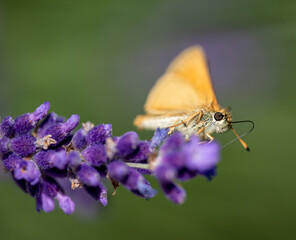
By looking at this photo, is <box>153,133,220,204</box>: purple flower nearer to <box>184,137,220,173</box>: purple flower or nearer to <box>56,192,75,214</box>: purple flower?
<box>184,137,220,173</box>: purple flower

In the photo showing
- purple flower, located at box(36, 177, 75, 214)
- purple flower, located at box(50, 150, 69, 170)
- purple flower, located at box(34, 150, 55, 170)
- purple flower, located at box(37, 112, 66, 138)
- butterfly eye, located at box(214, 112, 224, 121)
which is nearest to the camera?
purple flower, located at box(50, 150, 69, 170)

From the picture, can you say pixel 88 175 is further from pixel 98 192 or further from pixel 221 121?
pixel 221 121

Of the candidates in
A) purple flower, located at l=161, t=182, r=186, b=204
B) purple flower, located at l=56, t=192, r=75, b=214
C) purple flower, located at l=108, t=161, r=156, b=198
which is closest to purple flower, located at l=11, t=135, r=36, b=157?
purple flower, located at l=56, t=192, r=75, b=214

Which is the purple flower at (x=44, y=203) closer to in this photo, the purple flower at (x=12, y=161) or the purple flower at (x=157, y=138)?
the purple flower at (x=12, y=161)

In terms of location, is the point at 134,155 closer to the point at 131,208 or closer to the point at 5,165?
the point at 5,165

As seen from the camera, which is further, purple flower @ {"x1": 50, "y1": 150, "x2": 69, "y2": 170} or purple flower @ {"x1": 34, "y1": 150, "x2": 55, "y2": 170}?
purple flower @ {"x1": 34, "y1": 150, "x2": 55, "y2": 170}

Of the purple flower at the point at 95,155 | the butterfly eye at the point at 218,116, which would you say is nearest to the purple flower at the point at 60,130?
the purple flower at the point at 95,155
